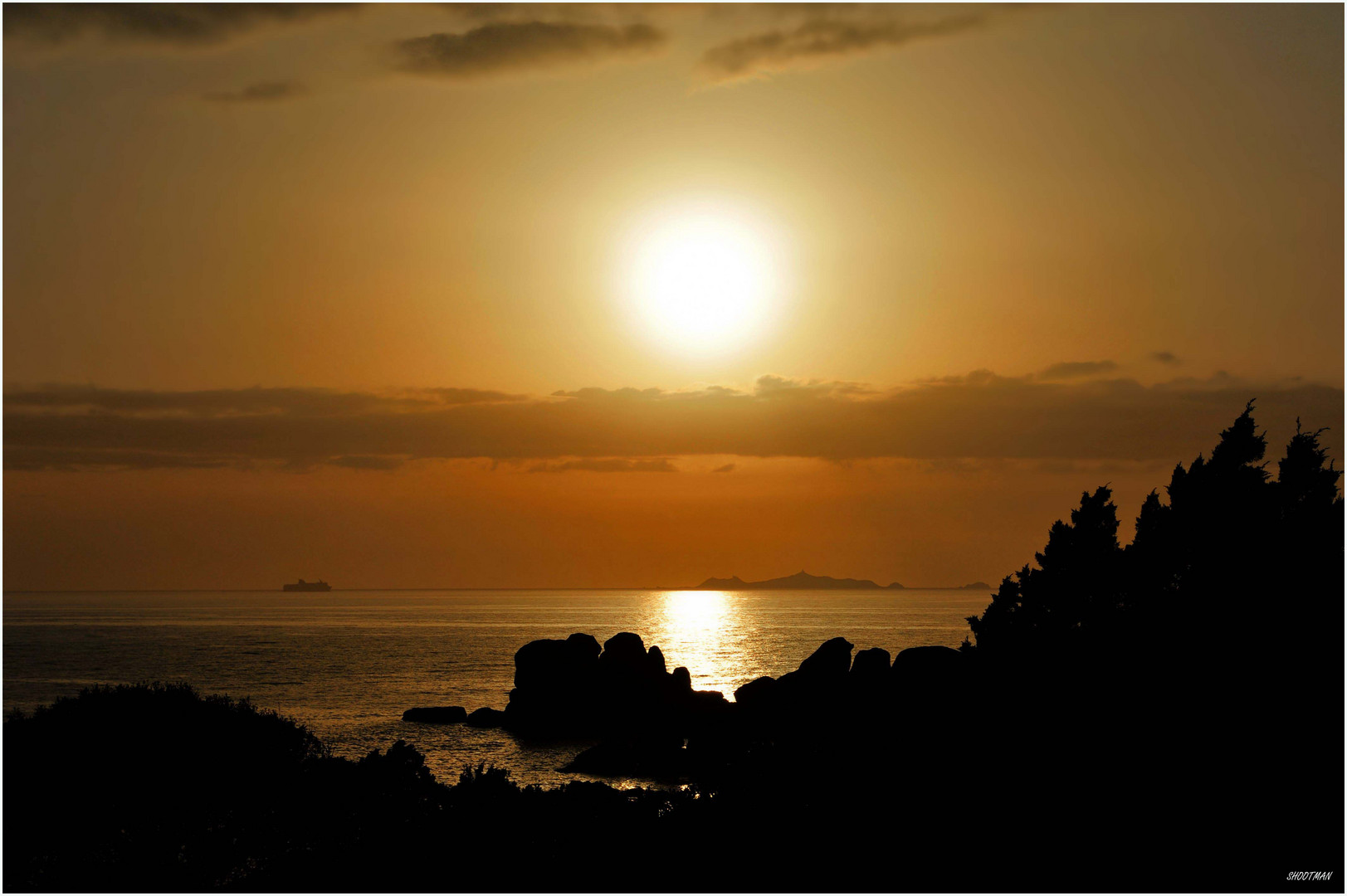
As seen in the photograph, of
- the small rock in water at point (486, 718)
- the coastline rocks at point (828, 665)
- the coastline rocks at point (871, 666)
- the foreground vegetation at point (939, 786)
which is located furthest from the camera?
the small rock in water at point (486, 718)

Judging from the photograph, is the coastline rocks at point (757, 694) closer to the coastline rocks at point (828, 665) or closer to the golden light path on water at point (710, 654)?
the coastline rocks at point (828, 665)

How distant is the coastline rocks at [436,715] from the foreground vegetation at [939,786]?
28568mm

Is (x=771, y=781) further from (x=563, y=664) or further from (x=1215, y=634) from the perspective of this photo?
(x=563, y=664)

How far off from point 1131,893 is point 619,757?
3829 centimetres

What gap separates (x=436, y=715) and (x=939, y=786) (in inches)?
2070

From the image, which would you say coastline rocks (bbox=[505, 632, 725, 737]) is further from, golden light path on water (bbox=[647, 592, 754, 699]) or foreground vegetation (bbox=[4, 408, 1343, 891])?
foreground vegetation (bbox=[4, 408, 1343, 891])

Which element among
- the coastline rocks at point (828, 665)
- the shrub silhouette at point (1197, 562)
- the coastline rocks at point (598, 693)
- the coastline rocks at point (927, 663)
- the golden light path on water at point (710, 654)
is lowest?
the golden light path on water at point (710, 654)

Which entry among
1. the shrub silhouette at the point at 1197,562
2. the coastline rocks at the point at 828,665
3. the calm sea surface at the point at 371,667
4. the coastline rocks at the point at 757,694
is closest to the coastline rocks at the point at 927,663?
the shrub silhouette at the point at 1197,562

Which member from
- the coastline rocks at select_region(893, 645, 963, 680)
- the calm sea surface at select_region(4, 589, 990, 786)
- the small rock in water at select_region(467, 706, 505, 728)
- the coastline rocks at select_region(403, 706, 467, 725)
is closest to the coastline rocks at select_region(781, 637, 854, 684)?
the coastline rocks at select_region(893, 645, 963, 680)

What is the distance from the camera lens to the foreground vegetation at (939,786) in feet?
74.5

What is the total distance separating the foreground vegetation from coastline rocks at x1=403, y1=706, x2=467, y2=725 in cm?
2857

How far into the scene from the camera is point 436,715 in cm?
7175

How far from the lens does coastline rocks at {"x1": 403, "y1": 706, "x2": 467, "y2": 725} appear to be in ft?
233

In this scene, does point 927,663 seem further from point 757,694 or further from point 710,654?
point 710,654
